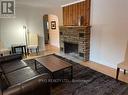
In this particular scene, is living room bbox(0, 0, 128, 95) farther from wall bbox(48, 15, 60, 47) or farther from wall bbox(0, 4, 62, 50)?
wall bbox(48, 15, 60, 47)

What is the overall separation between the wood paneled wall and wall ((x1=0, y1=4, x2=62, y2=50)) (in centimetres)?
131

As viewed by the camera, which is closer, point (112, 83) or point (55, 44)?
point (112, 83)

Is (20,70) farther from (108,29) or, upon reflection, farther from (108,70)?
(108,29)

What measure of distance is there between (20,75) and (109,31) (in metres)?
2.91

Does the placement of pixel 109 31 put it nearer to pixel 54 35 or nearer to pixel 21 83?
pixel 21 83

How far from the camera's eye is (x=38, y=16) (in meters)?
5.98

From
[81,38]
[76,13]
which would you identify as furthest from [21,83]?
[76,13]

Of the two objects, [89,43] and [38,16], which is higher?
[38,16]

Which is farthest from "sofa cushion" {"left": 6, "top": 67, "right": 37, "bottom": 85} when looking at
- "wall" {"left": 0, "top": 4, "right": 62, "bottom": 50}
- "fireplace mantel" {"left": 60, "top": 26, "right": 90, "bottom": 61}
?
"wall" {"left": 0, "top": 4, "right": 62, "bottom": 50}

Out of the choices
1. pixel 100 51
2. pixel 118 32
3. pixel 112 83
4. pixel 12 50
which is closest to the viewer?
pixel 112 83

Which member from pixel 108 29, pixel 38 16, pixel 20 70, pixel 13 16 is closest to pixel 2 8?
pixel 13 16

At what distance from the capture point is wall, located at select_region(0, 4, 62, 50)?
5.21 meters

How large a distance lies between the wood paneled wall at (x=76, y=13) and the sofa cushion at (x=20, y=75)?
2.93 meters

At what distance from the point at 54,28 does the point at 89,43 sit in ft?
11.9
